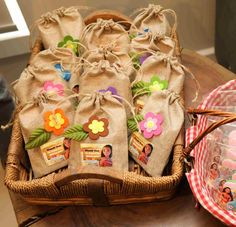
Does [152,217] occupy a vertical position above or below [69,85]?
below

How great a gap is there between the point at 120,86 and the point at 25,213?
Answer: 35 centimetres

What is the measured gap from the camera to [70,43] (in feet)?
3.63

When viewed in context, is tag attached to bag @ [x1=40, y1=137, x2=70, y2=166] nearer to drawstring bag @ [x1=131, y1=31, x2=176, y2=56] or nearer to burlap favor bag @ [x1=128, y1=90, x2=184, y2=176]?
burlap favor bag @ [x1=128, y1=90, x2=184, y2=176]

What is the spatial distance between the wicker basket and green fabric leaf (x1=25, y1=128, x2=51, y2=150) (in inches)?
1.4

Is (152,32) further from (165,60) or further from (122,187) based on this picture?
(122,187)

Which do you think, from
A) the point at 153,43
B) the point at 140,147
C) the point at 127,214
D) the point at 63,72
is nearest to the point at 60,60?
the point at 63,72

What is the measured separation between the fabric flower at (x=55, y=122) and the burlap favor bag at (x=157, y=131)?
153 millimetres

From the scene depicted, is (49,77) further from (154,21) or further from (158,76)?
(154,21)

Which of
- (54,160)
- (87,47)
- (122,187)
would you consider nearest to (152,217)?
(122,187)

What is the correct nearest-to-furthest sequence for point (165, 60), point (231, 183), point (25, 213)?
point (231, 183), point (25, 213), point (165, 60)

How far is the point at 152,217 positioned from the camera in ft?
2.58

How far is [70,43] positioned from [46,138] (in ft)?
1.17

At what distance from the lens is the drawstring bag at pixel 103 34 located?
1091 millimetres

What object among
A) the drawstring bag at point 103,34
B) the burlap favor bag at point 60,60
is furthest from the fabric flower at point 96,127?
the drawstring bag at point 103,34
